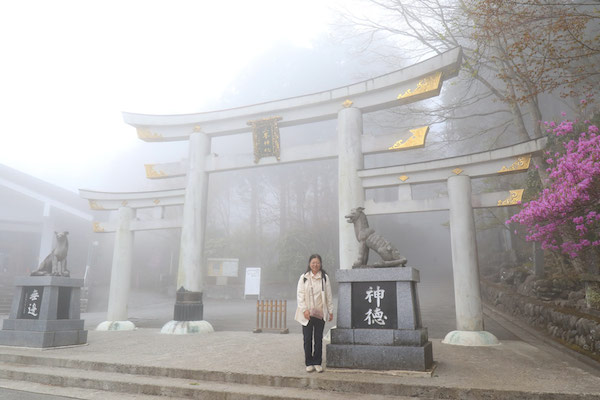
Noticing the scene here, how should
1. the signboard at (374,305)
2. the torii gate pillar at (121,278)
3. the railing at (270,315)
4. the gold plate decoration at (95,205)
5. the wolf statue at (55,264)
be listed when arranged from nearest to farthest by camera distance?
1. the signboard at (374,305)
2. the wolf statue at (55,264)
3. the railing at (270,315)
4. the torii gate pillar at (121,278)
5. the gold plate decoration at (95,205)

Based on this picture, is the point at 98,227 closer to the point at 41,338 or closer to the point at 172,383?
the point at 41,338

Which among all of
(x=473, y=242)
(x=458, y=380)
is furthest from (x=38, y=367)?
(x=473, y=242)

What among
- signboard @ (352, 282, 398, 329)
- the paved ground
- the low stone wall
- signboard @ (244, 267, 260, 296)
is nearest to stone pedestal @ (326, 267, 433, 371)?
signboard @ (352, 282, 398, 329)

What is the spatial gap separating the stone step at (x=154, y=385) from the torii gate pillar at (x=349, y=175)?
12.5ft

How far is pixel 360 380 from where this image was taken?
13.9ft

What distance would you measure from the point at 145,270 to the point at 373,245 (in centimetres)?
2469

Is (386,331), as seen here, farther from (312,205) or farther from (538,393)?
(312,205)

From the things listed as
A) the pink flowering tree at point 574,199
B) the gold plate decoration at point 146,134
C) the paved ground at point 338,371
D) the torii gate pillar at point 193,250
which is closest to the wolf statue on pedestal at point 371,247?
the paved ground at point 338,371

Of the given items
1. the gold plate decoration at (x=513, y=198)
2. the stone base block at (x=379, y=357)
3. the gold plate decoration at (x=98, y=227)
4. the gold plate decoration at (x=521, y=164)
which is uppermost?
the gold plate decoration at (x=521, y=164)

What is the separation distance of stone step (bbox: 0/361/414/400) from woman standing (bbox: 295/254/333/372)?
472 millimetres

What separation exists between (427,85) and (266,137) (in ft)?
13.1

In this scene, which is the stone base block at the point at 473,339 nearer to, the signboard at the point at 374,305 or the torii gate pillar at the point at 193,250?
the signboard at the point at 374,305

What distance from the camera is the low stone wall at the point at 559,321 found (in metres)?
6.17

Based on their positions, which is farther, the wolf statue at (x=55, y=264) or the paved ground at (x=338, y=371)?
the wolf statue at (x=55, y=264)
